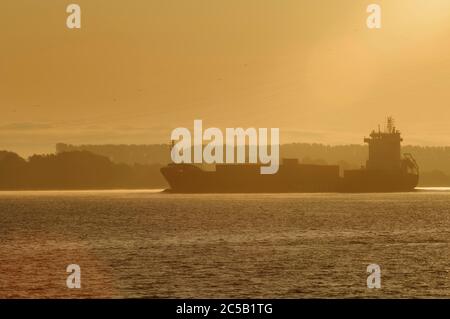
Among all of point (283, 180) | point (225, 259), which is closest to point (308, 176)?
point (283, 180)

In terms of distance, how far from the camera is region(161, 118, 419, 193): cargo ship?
181 metres

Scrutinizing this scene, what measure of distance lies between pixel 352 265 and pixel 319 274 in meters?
4.63

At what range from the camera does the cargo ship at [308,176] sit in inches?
7111

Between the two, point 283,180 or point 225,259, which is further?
point 283,180

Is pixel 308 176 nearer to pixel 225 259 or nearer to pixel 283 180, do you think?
pixel 283 180

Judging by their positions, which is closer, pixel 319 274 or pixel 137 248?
pixel 319 274

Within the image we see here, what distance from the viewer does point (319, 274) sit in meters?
38.2

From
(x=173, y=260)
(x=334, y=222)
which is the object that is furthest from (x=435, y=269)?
(x=334, y=222)

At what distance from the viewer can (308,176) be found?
7352 inches

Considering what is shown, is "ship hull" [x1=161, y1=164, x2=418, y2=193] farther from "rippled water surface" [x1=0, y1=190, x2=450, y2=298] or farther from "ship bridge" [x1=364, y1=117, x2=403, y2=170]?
"rippled water surface" [x1=0, y1=190, x2=450, y2=298]

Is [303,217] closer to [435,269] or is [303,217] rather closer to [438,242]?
[438,242]

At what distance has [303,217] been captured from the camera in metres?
96.2
